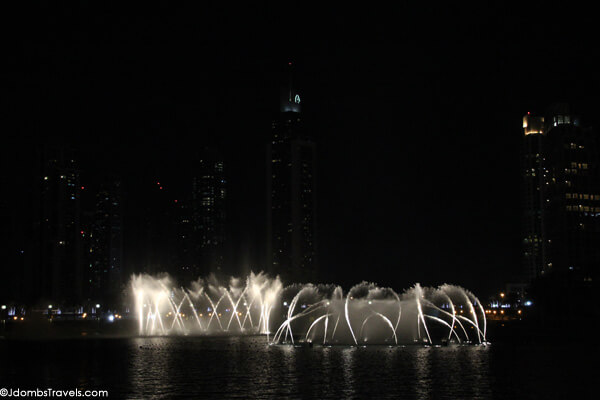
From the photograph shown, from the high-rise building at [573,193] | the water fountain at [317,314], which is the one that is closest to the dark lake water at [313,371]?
the water fountain at [317,314]

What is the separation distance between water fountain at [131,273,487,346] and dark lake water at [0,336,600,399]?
7532 millimetres

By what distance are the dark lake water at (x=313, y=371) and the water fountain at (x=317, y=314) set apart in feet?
24.7

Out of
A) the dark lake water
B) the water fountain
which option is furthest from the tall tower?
the dark lake water

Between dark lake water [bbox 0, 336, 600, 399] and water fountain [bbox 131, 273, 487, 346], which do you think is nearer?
dark lake water [bbox 0, 336, 600, 399]

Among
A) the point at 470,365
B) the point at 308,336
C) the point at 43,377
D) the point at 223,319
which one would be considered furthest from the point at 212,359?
the point at 223,319

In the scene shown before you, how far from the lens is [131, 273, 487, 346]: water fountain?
7938 centimetres

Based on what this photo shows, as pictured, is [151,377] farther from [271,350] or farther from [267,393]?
[271,350]

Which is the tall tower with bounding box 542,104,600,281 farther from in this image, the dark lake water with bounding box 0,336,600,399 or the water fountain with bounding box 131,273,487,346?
the dark lake water with bounding box 0,336,600,399

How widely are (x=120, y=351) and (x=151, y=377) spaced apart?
25225 millimetres

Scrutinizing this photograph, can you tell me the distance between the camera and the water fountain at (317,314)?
260 feet

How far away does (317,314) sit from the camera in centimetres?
9606

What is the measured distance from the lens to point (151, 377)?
47500mm

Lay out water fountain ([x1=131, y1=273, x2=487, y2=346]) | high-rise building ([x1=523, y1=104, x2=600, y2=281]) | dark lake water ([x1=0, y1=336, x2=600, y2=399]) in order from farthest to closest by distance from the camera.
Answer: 1. high-rise building ([x1=523, y1=104, x2=600, y2=281])
2. water fountain ([x1=131, y1=273, x2=487, y2=346])
3. dark lake water ([x1=0, y1=336, x2=600, y2=399])

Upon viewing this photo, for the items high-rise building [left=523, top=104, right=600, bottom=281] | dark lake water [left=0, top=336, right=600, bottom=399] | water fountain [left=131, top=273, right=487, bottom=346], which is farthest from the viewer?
high-rise building [left=523, top=104, right=600, bottom=281]
